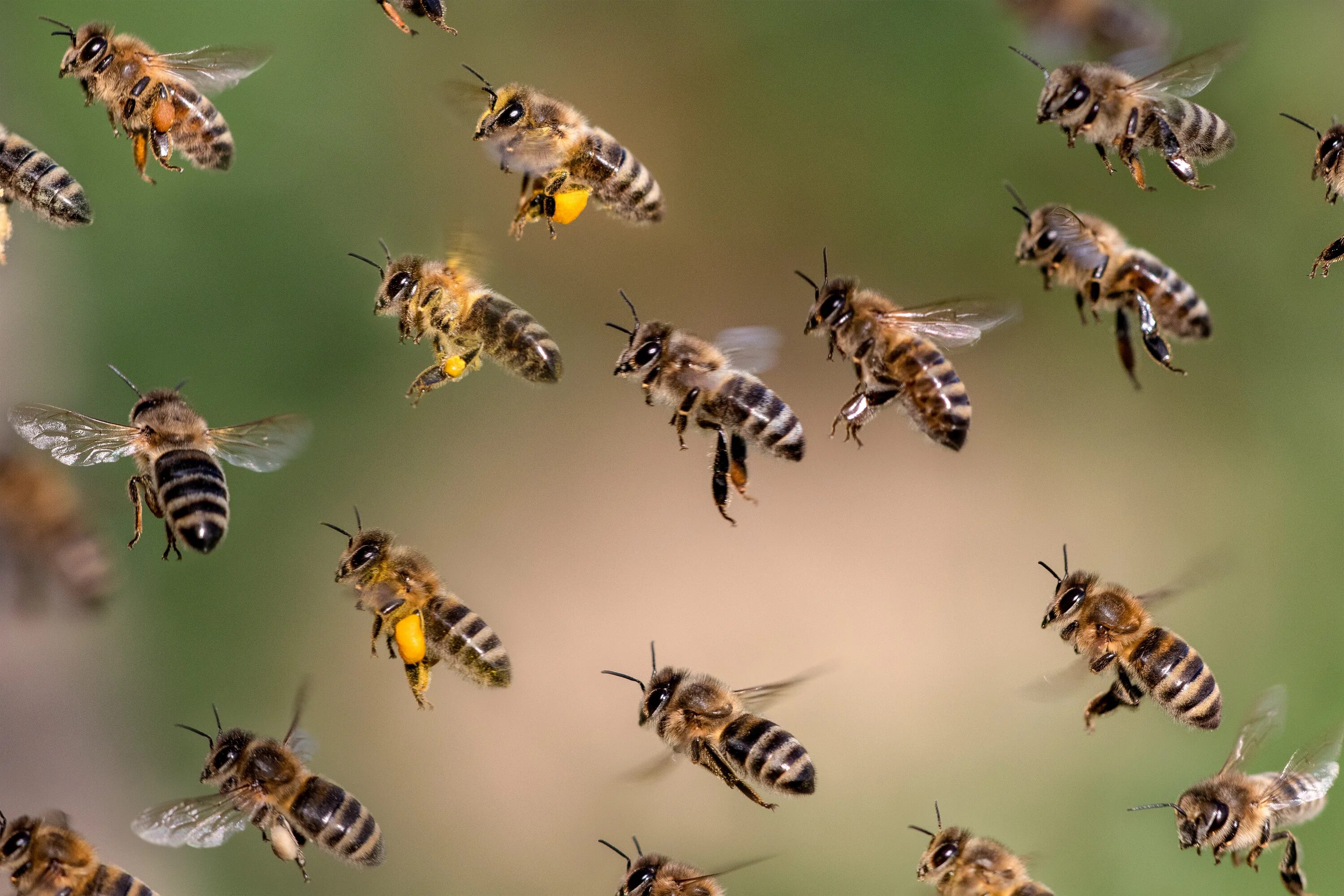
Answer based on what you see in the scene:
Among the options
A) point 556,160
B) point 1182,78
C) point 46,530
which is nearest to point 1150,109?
point 1182,78

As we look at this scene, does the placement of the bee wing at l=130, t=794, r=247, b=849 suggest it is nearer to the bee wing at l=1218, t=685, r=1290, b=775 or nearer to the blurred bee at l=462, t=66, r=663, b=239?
the blurred bee at l=462, t=66, r=663, b=239

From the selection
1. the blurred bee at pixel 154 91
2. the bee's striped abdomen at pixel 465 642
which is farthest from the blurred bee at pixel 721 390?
the blurred bee at pixel 154 91

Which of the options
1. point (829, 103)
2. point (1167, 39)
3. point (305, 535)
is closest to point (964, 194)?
point (829, 103)

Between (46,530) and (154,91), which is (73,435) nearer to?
(154,91)

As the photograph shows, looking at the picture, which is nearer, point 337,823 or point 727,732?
point 337,823

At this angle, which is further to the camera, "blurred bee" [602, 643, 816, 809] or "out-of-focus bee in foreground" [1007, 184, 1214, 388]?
"out-of-focus bee in foreground" [1007, 184, 1214, 388]

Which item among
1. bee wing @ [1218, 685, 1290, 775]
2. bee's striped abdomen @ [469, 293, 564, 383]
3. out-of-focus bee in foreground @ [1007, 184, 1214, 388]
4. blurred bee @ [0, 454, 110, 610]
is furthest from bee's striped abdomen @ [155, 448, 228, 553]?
bee wing @ [1218, 685, 1290, 775]

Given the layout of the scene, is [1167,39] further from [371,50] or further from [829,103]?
[371,50]
